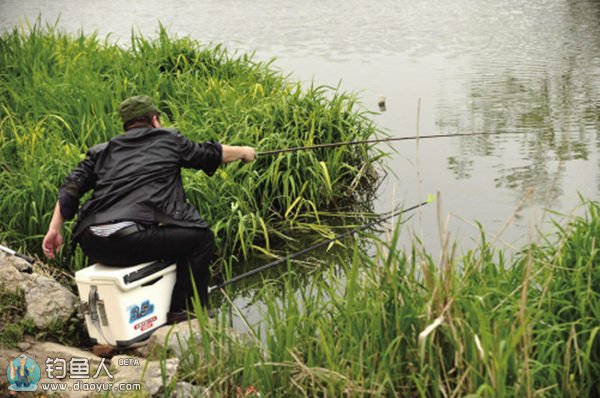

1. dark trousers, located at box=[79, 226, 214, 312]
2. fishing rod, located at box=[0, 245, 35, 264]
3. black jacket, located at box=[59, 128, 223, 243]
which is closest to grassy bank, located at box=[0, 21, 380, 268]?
fishing rod, located at box=[0, 245, 35, 264]

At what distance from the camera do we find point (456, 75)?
1066 centimetres

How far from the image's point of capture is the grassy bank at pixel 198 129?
5.67 m

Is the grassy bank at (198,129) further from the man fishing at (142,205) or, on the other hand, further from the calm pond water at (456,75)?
the man fishing at (142,205)

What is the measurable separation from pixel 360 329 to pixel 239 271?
233 centimetres

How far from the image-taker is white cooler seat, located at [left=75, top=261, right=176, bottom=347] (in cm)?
383

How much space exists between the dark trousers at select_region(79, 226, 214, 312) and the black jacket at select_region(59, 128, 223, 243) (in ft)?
0.19

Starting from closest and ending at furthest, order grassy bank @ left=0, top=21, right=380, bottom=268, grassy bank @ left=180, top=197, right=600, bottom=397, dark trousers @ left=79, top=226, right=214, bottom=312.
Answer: grassy bank @ left=180, top=197, right=600, bottom=397
dark trousers @ left=79, top=226, right=214, bottom=312
grassy bank @ left=0, top=21, right=380, bottom=268

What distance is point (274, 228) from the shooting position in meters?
6.13

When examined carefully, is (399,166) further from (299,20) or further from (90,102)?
(299,20)

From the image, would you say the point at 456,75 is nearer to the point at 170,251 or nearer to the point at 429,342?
the point at 170,251

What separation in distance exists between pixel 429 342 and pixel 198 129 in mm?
3823

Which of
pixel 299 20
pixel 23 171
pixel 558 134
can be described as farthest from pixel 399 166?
pixel 299 20

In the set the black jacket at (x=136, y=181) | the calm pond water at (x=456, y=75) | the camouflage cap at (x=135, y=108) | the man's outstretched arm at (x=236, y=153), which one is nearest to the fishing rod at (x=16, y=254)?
the black jacket at (x=136, y=181)

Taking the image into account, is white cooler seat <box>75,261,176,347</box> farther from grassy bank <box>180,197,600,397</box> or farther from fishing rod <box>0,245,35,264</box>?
fishing rod <box>0,245,35,264</box>
